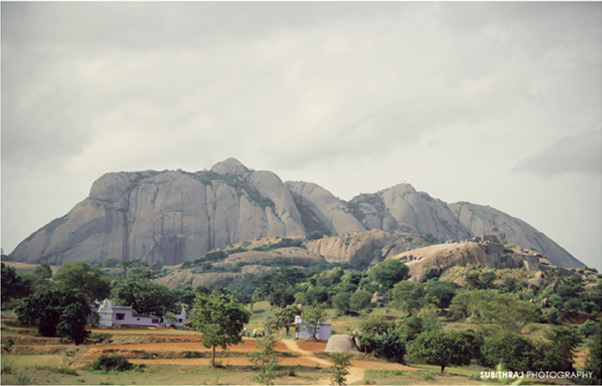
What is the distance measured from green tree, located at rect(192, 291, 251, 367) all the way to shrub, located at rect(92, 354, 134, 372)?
504 centimetres

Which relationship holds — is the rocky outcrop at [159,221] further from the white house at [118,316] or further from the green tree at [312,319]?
the green tree at [312,319]

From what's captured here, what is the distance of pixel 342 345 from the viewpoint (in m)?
37.8

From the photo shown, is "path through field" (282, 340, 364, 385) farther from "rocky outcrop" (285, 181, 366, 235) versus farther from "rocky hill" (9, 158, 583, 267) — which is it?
"rocky outcrop" (285, 181, 366, 235)

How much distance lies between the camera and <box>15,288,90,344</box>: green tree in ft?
109

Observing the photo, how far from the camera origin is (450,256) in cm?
8606

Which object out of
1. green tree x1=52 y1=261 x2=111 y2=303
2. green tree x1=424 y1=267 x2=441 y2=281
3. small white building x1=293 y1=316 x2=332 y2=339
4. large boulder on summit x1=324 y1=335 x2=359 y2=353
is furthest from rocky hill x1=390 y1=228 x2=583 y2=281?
green tree x1=52 y1=261 x2=111 y2=303

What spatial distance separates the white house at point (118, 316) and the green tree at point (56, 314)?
975 cm

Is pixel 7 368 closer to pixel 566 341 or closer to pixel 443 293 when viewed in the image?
pixel 566 341

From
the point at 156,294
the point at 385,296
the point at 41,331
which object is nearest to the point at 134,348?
the point at 41,331

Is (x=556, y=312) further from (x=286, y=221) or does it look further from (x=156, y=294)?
(x=286, y=221)

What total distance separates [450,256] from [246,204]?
10123 cm

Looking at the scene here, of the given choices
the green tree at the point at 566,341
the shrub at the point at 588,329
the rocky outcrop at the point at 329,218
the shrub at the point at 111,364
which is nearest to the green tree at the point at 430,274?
the shrub at the point at 588,329

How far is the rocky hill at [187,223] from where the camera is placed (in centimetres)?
14312

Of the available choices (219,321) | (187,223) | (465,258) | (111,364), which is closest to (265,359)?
(219,321)
